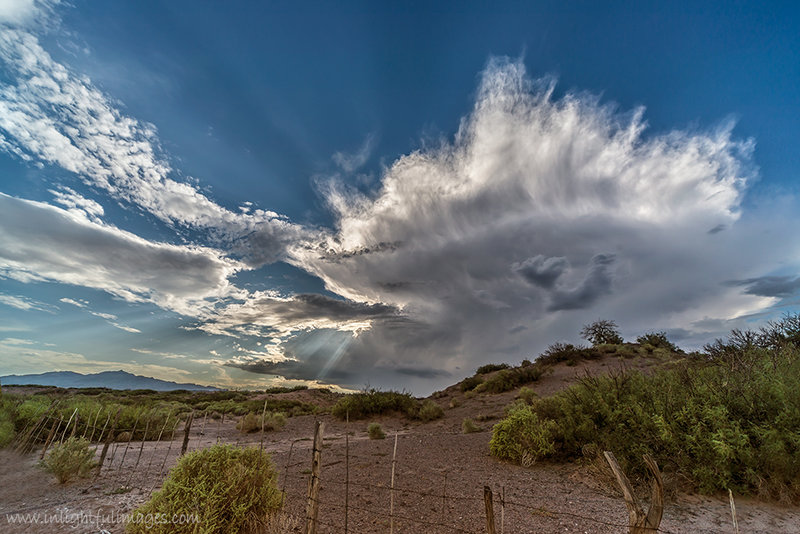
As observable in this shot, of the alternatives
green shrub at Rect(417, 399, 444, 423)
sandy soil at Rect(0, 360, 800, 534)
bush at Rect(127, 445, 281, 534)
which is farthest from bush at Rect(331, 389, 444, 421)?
bush at Rect(127, 445, 281, 534)

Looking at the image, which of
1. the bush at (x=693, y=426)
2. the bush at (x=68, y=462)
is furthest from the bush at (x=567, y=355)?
the bush at (x=68, y=462)

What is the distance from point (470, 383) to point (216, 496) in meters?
27.0

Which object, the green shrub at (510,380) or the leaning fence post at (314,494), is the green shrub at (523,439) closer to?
the leaning fence post at (314,494)

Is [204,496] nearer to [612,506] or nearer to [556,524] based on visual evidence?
[556,524]

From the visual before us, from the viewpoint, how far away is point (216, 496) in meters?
5.45

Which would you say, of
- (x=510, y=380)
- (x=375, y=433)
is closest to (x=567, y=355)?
(x=510, y=380)

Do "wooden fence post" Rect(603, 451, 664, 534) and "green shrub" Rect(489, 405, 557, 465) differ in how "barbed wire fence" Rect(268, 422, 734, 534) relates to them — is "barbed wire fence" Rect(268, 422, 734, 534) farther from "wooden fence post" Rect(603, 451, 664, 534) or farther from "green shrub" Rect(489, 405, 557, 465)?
"green shrub" Rect(489, 405, 557, 465)

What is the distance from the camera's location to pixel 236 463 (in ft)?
19.3

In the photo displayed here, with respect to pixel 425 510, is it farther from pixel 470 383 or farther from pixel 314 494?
pixel 470 383

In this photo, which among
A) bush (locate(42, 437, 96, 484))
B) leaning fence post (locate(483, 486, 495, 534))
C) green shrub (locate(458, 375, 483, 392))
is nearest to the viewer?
leaning fence post (locate(483, 486, 495, 534))

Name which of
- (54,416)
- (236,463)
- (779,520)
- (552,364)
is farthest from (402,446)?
(552,364)

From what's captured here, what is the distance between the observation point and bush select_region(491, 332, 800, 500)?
701 cm

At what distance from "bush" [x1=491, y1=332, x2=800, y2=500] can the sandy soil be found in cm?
52

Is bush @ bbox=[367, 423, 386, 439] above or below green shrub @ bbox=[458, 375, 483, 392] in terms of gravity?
below
